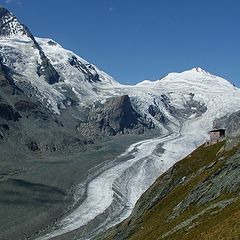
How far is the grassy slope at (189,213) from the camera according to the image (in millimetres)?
33500

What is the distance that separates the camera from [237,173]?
46219mm

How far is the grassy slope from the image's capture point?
33.5 metres

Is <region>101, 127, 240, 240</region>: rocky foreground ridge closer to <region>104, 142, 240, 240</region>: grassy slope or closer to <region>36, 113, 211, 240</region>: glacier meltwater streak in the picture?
<region>104, 142, 240, 240</region>: grassy slope

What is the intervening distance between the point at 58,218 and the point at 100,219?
1105 centimetres

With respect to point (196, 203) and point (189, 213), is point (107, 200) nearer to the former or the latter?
point (196, 203)

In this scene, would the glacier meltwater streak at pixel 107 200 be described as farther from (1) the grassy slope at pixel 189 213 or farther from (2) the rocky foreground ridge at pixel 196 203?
(2) the rocky foreground ridge at pixel 196 203

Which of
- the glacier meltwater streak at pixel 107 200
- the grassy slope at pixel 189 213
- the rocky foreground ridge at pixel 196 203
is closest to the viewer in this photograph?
the grassy slope at pixel 189 213

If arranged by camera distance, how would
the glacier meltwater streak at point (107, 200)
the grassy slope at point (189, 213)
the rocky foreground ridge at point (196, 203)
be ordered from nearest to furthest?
the grassy slope at point (189, 213) → the rocky foreground ridge at point (196, 203) → the glacier meltwater streak at point (107, 200)

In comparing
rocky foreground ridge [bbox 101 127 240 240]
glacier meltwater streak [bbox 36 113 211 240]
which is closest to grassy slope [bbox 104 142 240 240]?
rocky foreground ridge [bbox 101 127 240 240]

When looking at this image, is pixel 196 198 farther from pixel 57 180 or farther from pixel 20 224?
pixel 57 180

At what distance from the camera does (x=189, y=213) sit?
4541 centimetres

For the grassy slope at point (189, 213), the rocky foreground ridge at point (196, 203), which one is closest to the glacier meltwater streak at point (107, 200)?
the grassy slope at point (189, 213)

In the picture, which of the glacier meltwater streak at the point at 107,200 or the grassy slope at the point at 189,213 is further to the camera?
the glacier meltwater streak at the point at 107,200

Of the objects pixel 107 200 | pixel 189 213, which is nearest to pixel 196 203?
pixel 189 213
